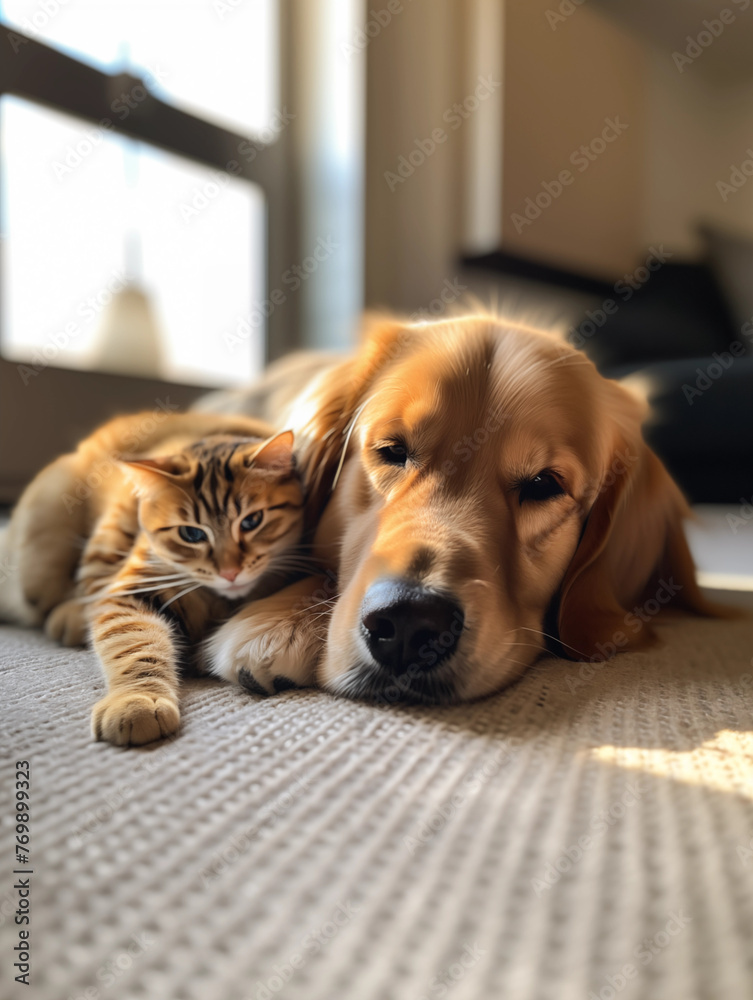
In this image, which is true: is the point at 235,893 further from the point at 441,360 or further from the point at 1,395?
the point at 1,395

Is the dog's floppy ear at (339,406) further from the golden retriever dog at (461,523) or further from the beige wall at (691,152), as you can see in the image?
the beige wall at (691,152)

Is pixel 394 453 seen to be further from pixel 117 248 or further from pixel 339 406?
pixel 117 248

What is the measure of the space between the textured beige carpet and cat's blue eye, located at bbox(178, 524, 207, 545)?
421 mm

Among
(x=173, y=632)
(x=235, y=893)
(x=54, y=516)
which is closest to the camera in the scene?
(x=235, y=893)

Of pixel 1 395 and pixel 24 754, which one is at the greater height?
pixel 1 395

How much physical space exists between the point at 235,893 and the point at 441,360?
0.92 m

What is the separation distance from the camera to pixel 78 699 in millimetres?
915

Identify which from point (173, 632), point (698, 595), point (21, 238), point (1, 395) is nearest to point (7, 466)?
point (1, 395)

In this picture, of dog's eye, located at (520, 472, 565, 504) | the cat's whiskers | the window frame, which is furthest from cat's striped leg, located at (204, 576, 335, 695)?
the window frame

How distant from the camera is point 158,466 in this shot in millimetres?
1225

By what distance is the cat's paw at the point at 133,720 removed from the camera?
755mm

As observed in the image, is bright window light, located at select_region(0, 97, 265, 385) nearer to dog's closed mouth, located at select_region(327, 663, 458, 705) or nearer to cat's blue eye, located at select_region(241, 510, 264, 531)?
cat's blue eye, located at select_region(241, 510, 264, 531)

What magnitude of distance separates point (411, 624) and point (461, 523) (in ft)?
0.72

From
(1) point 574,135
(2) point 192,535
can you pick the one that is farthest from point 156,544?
(1) point 574,135
